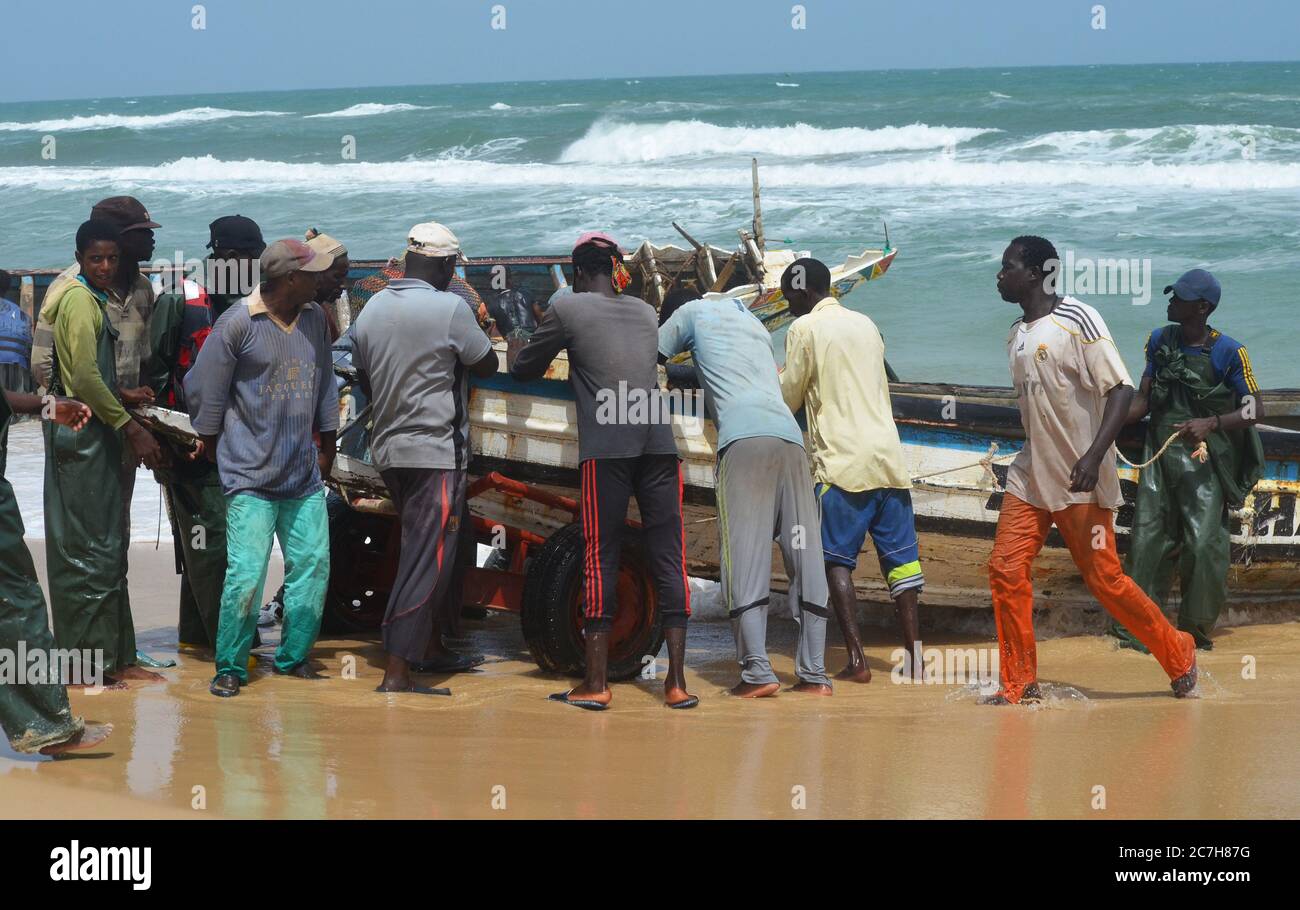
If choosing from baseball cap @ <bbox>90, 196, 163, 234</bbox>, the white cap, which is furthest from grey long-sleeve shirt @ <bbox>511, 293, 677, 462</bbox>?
baseball cap @ <bbox>90, 196, 163, 234</bbox>

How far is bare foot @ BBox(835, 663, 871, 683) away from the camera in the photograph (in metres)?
5.71

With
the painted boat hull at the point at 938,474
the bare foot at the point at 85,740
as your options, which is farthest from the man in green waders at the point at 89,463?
the painted boat hull at the point at 938,474

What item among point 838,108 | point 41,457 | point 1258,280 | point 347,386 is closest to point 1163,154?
point 1258,280

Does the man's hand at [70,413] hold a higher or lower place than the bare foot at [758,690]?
higher

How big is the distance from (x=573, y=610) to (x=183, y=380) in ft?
5.87

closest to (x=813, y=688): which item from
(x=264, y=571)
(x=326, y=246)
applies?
(x=264, y=571)

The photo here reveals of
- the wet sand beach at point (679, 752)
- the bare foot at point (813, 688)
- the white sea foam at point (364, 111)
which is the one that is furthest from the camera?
the white sea foam at point (364, 111)

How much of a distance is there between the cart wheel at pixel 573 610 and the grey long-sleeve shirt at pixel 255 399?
1017 millimetres

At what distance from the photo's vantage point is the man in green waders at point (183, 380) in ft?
18.7

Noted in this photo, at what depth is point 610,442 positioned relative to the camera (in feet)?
17.2

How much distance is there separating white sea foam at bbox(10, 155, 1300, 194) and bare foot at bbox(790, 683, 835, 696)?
24.3m

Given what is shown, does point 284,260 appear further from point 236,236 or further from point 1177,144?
point 1177,144

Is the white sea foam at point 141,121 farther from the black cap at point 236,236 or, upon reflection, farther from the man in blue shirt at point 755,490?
the man in blue shirt at point 755,490

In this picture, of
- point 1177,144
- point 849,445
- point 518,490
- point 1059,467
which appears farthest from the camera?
point 1177,144
